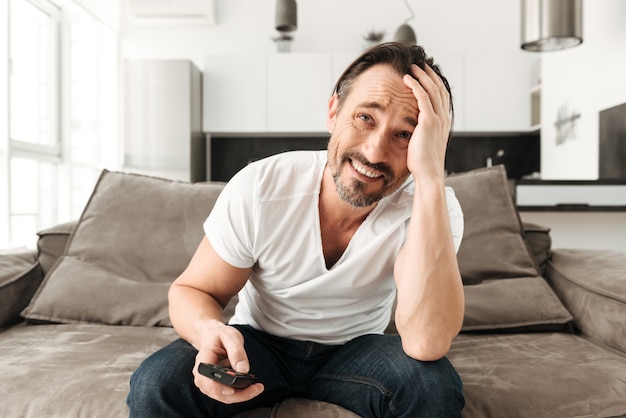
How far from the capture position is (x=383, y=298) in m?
1.30

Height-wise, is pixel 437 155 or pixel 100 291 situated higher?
pixel 437 155

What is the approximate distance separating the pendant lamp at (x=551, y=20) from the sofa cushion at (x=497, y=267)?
6.54 feet

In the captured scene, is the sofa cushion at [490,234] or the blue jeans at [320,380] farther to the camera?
the sofa cushion at [490,234]

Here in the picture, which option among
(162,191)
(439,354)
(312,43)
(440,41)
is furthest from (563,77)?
(439,354)

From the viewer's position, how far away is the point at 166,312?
1605 millimetres

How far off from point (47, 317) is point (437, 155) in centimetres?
119

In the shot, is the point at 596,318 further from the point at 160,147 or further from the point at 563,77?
the point at 160,147

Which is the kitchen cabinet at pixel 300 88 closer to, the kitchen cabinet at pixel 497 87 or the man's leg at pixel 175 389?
the kitchen cabinet at pixel 497 87

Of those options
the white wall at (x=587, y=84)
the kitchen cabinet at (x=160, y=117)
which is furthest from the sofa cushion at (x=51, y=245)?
the white wall at (x=587, y=84)

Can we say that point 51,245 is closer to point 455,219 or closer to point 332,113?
point 332,113

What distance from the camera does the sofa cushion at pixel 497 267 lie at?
5.16 feet

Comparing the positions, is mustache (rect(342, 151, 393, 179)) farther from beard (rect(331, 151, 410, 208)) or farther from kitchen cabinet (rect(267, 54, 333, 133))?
kitchen cabinet (rect(267, 54, 333, 133))

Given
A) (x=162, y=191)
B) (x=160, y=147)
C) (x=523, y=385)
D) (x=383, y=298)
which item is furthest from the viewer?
(x=160, y=147)

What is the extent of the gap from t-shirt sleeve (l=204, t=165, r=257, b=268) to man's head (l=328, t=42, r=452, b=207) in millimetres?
201
